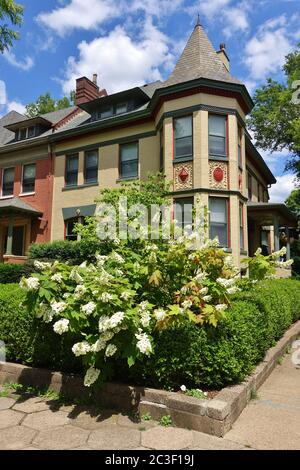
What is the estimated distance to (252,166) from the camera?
20609 millimetres

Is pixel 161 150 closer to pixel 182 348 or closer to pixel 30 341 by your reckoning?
pixel 30 341

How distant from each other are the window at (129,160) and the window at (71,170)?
110 inches

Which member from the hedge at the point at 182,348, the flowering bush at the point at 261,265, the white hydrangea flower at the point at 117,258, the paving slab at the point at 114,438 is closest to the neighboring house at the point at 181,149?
the flowering bush at the point at 261,265

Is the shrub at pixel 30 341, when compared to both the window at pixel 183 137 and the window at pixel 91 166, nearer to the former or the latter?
the window at pixel 183 137

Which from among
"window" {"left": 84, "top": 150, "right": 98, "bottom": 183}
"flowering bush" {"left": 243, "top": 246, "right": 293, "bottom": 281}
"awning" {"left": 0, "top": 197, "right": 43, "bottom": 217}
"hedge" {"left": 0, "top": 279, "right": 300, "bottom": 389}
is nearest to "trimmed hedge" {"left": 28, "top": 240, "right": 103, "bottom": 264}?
"awning" {"left": 0, "top": 197, "right": 43, "bottom": 217}

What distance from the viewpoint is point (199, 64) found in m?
15.3

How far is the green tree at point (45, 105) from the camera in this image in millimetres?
38994

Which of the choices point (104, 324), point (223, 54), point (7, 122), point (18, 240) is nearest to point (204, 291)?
point (104, 324)

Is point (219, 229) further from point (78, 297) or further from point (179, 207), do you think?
point (78, 297)

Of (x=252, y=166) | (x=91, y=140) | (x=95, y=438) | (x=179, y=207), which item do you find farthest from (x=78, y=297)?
(x=252, y=166)

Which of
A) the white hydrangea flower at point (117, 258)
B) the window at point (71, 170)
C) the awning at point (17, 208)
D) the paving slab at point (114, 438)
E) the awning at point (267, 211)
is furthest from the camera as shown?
the window at point (71, 170)
